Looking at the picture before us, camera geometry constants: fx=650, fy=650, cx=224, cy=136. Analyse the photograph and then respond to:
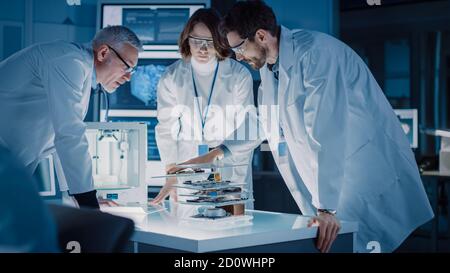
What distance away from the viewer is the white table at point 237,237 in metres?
1.68

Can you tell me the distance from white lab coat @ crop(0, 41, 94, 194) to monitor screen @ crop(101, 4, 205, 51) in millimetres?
1668

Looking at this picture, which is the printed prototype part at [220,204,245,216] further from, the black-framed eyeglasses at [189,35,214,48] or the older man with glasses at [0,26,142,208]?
the black-framed eyeglasses at [189,35,214,48]

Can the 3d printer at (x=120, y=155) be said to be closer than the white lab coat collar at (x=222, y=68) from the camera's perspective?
Yes

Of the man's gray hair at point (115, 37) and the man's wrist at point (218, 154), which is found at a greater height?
the man's gray hair at point (115, 37)

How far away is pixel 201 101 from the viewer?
10.5 ft

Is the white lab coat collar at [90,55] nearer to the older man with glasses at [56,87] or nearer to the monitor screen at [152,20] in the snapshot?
the older man with glasses at [56,87]

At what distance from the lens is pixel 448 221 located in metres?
6.05

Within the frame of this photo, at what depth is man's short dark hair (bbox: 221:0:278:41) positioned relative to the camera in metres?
2.33

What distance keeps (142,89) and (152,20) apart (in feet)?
1.45

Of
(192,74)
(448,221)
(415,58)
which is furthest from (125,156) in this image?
(415,58)

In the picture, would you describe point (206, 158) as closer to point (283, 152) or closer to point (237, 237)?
point (283, 152)

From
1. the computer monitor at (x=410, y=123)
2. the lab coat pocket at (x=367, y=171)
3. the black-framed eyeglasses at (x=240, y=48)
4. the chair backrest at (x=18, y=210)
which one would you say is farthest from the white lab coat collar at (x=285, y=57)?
the computer monitor at (x=410, y=123)

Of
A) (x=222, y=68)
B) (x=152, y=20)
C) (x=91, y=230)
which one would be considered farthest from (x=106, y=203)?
(x=152, y=20)

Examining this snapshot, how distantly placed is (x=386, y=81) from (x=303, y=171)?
5.93 metres
